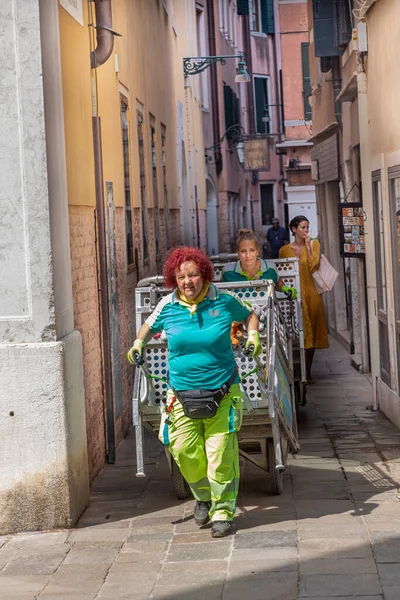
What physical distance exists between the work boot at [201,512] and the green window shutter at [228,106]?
30928mm

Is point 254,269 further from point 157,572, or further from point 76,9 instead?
point 157,572

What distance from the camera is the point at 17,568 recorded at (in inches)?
290

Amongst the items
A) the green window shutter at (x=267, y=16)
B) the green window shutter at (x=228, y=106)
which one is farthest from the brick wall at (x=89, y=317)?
the green window shutter at (x=267, y=16)

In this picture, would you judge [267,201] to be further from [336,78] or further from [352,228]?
[352,228]

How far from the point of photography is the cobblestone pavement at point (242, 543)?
6.68 metres

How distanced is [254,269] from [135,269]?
2.67 metres

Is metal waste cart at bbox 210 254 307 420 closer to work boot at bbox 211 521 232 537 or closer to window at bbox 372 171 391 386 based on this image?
window at bbox 372 171 391 386

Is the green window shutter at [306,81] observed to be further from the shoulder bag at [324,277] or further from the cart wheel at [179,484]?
the cart wheel at [179,484]

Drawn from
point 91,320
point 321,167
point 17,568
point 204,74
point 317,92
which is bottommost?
point 17,568

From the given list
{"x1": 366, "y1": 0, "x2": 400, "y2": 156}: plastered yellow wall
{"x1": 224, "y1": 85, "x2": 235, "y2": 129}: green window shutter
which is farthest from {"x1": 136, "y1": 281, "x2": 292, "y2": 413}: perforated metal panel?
{"x1": 224, "y1": 85, "x2": 235, "y2": 129}: green window shutter

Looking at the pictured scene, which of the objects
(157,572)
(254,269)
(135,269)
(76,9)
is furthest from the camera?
(135,269)

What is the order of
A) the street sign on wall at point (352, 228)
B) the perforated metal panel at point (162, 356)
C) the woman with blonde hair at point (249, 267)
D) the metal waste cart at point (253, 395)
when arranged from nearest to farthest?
the metal waste cart at point (253, 395) → the perforated metal panel at point (162, 356) → the woman with blonde hair at point (249, 267) → the street sign on wall at point (352, 228)

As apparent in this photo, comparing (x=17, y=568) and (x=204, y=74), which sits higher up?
(x=204, y=74)

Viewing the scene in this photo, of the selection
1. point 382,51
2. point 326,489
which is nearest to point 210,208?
point 382,51
